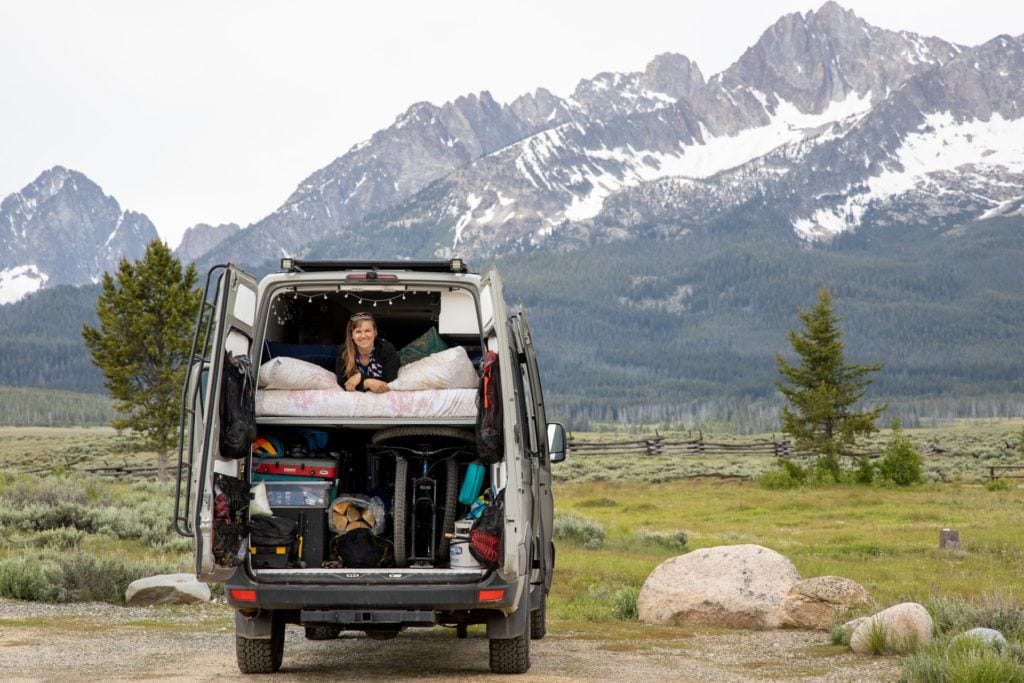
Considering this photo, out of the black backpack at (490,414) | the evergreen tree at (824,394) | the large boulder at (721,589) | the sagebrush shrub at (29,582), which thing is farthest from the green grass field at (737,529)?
the black backpack at (490,414)

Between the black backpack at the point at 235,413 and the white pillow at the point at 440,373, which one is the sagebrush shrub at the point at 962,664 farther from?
the black backpack at the point at 235,413

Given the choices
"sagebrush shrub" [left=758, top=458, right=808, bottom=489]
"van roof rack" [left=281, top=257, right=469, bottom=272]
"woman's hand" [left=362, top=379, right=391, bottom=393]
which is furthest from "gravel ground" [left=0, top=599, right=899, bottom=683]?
"sagebrush shrub" [left=758, top=458, right=808, bottom=489]

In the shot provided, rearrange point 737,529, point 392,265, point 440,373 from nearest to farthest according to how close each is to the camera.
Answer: point 440,373 → point 392,265 → point 737,529

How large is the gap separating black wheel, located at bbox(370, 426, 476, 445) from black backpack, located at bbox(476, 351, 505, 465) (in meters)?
0.36

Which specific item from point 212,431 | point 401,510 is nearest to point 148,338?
point 401,510

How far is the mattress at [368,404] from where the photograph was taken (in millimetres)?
8383

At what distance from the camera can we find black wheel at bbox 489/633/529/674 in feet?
28.1

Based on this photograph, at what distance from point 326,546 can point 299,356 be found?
1708mm

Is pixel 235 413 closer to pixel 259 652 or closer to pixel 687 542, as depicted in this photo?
pixel 259 652

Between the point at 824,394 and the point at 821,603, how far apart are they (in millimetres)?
28346

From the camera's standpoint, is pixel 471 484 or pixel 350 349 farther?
pixel 350 349

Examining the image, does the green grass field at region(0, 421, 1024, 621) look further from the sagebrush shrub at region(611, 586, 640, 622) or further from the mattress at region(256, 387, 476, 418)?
the mattress at region(256, 387, 476, 418)

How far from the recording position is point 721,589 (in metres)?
13.2

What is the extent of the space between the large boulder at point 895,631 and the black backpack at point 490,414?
3991mm
